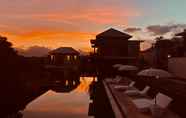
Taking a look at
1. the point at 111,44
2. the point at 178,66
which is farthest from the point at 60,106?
the point at 111,44

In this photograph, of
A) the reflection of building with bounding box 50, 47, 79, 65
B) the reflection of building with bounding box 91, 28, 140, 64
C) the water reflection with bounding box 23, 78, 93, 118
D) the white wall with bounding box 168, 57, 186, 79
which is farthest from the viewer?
the reflection of building with bounding box 91, 28, 140, 64

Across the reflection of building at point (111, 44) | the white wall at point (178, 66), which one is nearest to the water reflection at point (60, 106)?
the white wall at point (178, 66)

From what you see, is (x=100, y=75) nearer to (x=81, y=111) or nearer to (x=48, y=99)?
(x=48, y=99)

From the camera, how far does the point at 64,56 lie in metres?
54.7

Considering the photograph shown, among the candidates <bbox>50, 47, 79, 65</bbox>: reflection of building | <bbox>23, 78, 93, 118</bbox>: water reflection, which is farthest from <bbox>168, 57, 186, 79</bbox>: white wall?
<bbox>50, 47, 79, 65</bbox>: reflection of building

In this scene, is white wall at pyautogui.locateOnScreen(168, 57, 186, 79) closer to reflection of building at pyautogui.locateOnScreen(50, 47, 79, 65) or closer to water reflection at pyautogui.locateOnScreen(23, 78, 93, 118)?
water reflection at pyautogui.locateOnScreen(23, 78, 93, 118)

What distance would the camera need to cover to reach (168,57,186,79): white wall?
30789 millimetres

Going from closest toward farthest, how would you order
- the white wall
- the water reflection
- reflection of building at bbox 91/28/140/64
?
the water reflection
the white wall
reflection of building at bbox 91/28/140/64

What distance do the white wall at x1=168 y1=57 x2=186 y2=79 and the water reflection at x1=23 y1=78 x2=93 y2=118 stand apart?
879cm

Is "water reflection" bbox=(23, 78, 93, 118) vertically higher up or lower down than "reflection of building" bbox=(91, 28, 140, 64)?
lower down

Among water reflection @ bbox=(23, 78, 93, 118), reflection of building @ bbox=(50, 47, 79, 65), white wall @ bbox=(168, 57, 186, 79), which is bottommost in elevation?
water reflection @ bbox=(23, 78, 93, 118)

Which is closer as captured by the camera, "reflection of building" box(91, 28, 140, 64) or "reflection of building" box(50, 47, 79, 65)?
"reflection of building" box(50, 47, 79, 65)

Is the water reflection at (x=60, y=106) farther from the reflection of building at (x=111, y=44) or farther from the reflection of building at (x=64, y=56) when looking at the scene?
the reflection of building at (x=111, y=44)

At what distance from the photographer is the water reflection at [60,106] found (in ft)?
76.3
